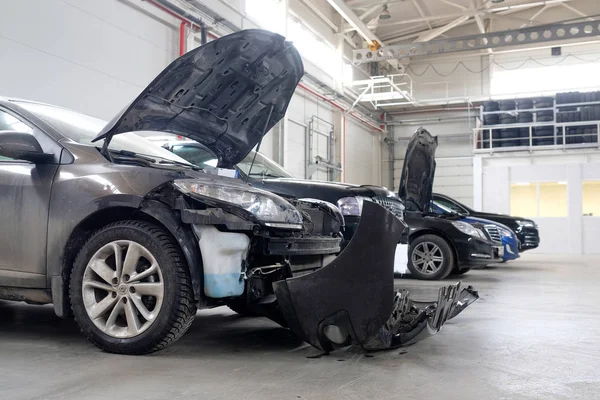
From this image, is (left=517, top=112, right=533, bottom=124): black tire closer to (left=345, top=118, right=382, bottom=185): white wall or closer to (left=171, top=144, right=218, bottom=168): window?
(left=345, top=118, right=382, bottom=185): white wall

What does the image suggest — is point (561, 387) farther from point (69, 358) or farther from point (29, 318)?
point (29, 318)

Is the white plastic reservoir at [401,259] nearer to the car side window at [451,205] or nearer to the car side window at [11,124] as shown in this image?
the car side window at [11,124]

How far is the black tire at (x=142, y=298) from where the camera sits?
274cm

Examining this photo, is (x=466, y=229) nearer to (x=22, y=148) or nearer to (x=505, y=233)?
(x=505, y=233)

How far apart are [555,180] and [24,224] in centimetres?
1728

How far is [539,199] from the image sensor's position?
58.0 feet

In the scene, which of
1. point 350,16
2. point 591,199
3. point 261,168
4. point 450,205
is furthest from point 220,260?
point 591,199

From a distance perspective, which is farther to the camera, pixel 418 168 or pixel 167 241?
pixel 418 168

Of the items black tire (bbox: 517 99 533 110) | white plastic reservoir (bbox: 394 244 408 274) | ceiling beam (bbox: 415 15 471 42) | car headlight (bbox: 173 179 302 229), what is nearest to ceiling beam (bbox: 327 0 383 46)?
ceiling beam (bbox: 415 15 471 42)

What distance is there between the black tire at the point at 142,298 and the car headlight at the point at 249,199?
0.95 ft

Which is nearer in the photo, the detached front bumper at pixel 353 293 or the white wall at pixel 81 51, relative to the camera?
the detached front bumper at pixel 353 293

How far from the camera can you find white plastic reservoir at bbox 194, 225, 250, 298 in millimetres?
2746

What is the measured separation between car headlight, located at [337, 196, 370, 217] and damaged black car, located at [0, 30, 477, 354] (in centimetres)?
185

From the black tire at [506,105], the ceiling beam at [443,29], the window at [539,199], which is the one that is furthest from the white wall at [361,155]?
the window at [539,199]
